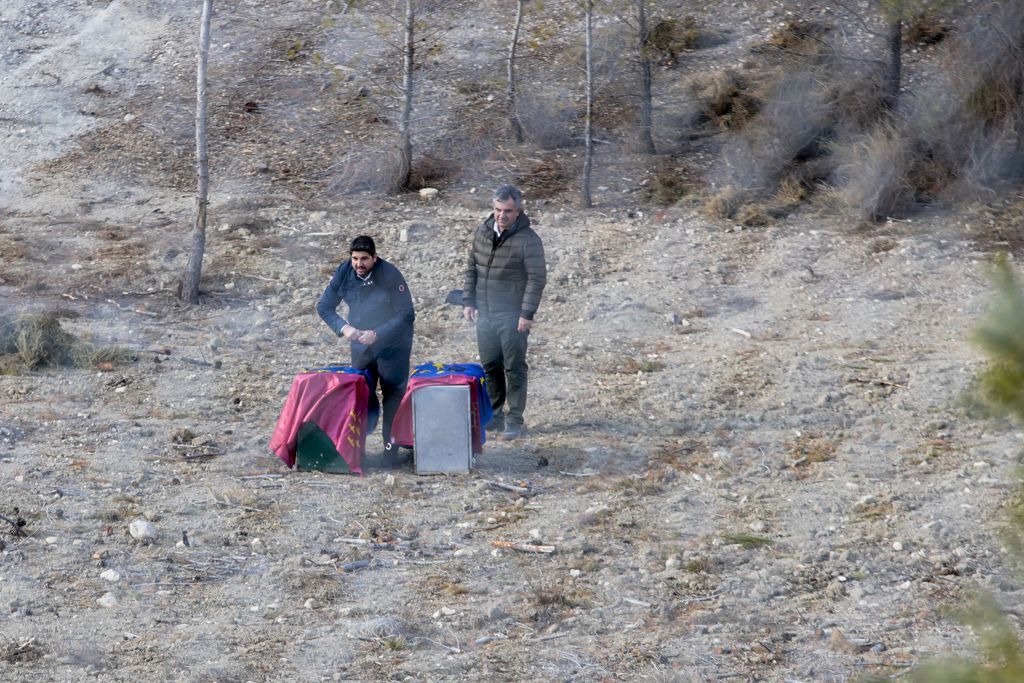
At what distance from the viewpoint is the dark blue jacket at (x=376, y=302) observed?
7047 millimetres

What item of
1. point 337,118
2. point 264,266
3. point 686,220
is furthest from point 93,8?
point 686,220

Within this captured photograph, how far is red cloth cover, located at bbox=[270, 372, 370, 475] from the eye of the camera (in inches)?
272

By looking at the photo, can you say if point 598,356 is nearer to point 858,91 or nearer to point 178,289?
point 178,289

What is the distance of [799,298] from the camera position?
1102 cm

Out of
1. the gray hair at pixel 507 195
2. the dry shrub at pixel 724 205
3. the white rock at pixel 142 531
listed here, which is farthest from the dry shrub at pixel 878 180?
the white rock at pixel 142 531

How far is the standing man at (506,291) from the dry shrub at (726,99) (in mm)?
7795

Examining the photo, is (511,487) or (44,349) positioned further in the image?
(44,349)

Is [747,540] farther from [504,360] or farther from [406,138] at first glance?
[406,138]

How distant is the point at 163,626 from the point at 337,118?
1132cm

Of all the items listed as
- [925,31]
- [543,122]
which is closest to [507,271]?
[543,122]

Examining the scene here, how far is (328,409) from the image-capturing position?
693 cm

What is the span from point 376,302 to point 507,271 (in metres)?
0.89

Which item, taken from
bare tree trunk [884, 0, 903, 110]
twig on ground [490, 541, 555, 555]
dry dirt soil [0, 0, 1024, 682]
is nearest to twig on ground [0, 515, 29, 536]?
dry dirt soil [0, 0, 1024, 682]

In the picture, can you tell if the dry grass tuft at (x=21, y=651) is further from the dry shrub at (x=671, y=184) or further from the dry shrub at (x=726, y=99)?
the dry shrub at (x=726, y=99)
